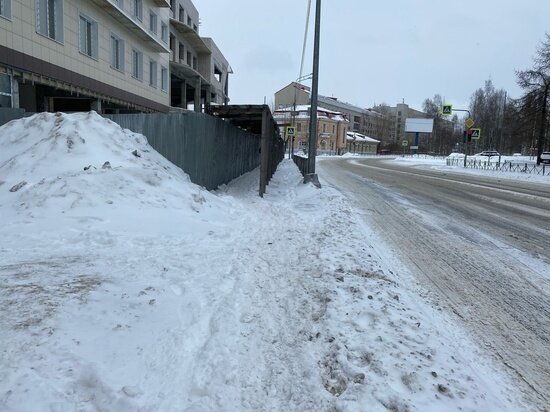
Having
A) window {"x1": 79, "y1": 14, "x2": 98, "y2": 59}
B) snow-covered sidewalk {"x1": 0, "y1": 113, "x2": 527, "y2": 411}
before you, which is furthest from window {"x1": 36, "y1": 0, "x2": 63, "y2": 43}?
snow-covered sidewalk {"x1": 0, "y1": 113, "x2": 527, "y2": 411}

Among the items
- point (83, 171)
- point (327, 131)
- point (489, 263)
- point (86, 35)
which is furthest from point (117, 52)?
point (327, 131)

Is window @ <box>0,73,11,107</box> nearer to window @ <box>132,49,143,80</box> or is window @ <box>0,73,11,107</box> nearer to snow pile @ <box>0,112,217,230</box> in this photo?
snow pile @ <box>0,112,217,230</box>

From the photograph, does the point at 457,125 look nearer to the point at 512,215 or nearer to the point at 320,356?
the point at 512,215

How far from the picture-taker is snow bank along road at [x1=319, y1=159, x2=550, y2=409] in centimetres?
438

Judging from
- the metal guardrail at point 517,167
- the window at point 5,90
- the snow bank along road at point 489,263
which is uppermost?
the window at point 5,90

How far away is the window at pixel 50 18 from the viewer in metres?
16.1

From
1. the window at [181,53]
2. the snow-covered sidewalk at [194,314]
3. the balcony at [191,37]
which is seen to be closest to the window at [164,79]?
the balcony at [191,37]

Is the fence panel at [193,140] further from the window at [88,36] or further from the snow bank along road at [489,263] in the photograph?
the window at [88,36]

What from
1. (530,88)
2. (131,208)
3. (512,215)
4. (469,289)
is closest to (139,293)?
(131,208)

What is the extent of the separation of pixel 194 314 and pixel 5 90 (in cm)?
1354

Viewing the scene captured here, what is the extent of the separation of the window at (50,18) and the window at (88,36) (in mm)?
1769

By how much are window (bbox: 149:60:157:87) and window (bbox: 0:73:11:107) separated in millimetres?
14359

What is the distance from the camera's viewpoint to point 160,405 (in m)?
3.06

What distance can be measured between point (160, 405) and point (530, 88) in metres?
53.4
